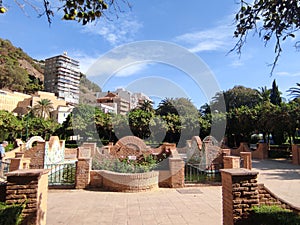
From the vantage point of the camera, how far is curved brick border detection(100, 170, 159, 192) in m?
7.68

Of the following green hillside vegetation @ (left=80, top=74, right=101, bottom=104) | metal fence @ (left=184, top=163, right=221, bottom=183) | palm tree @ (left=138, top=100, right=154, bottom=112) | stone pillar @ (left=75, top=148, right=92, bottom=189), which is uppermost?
green hillside vegetation @ (left=80, top=74, right=101, bottom=104)

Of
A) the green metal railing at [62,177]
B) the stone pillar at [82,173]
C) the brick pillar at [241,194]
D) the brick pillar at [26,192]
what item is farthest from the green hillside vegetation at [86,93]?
the brick pillar at [241,194]

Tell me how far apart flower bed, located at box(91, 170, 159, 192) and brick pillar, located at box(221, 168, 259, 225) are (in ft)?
13.8

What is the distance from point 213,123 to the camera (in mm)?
28297

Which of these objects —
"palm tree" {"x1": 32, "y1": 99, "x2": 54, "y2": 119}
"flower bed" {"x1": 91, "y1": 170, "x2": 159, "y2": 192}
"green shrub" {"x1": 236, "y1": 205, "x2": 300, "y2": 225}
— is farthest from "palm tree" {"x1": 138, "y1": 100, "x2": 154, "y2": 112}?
"green shrub" {"x1": 236, "y1": 205, "x2": 300, "y2": 225}

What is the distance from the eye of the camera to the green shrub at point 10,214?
3.09 metres

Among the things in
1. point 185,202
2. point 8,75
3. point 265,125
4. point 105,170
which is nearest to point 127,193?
point 105,170

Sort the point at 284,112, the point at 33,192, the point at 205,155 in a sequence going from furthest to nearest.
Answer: the point at 284,112
the point at 205,155
the point at 33,192

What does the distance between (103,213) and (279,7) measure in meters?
5.30

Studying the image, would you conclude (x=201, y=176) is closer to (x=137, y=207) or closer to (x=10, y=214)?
(x=137, y=207)

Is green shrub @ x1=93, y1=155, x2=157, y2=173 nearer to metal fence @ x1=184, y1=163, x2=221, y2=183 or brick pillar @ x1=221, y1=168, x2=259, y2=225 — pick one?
metal fence @ x1=184, y1=163, x2=221, y2=183

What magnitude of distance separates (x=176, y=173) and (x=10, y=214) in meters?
5.83

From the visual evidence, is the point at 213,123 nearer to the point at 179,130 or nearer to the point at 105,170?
the point at 179,130

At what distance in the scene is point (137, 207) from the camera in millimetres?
5895
